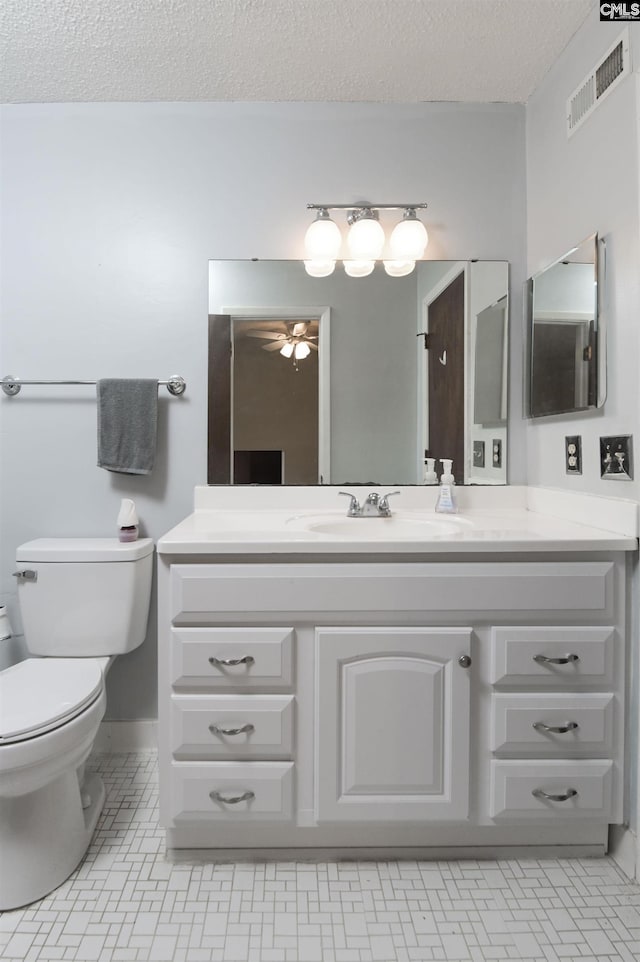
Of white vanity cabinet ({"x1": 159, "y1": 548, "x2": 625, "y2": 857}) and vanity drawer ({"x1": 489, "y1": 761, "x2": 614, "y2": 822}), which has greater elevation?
white vanity cabinet ({"x1": 159, "y1": 548, "x2": 625, "y2": 857})

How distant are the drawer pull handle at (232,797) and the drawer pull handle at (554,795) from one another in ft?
2.22

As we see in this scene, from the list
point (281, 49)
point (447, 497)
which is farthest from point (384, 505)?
point (281, 49)

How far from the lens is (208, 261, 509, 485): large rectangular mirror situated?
1.76m

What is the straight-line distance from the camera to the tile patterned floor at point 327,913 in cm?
107

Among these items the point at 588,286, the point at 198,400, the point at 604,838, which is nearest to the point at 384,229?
the point at 588,286

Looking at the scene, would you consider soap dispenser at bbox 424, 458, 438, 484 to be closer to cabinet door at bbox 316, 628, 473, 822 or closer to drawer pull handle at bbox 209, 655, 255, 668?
cabinet door at bbox 316, 628, 473, 822

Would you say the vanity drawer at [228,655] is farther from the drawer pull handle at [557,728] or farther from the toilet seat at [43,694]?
the drawer pull handle at [557,728]

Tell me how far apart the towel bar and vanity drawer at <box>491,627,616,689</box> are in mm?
1233

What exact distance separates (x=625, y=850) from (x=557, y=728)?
370mm

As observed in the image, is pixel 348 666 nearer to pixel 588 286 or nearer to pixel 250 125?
pixel 588 286

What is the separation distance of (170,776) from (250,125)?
1.96 meters

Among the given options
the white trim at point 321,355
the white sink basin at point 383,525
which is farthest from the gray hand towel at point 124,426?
the white sink basin at point 383,525

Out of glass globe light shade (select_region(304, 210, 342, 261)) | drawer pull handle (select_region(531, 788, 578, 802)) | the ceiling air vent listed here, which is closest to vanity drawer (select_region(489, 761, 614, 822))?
drawer pull handle (select_region(531, 788, 578, 802))

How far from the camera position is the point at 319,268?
5.74 ft
